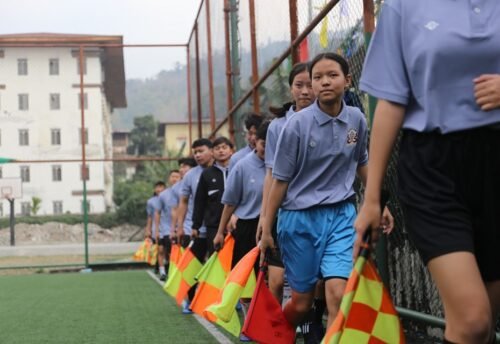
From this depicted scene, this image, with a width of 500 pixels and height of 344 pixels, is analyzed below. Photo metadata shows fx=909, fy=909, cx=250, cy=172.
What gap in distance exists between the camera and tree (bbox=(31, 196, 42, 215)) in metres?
26.6

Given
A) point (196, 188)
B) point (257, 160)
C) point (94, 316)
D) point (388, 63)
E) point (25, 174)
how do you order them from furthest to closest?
point (25, 174), point (196, 188), point (94, 316), point (257, 160), point (388, 63)

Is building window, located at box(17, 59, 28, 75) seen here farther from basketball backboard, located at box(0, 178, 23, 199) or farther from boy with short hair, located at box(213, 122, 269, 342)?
boy with short hair, located at box(213, 122, 269, 342)

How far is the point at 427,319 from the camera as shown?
5.38 m

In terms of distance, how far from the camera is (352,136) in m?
4.82

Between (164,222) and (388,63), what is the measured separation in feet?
46.3

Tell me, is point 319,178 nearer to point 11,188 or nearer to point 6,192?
point 6,192

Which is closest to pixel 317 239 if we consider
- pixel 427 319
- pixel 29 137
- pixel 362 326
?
pixel 427 319

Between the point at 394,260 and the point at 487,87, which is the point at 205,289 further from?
the point at 487,87

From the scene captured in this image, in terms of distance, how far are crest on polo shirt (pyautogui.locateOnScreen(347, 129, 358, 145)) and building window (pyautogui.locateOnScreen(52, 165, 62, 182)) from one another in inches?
725

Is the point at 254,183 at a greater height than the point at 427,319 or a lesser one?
greater

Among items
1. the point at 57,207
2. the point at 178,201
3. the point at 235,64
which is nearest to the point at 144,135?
the point at 57,207

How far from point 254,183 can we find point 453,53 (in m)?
4.07

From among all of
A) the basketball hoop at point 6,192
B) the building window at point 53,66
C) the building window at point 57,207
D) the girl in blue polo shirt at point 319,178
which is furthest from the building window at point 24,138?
the girl in blue polo shirt at point 319,178

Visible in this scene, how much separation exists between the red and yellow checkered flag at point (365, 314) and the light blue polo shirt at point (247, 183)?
3556mm
